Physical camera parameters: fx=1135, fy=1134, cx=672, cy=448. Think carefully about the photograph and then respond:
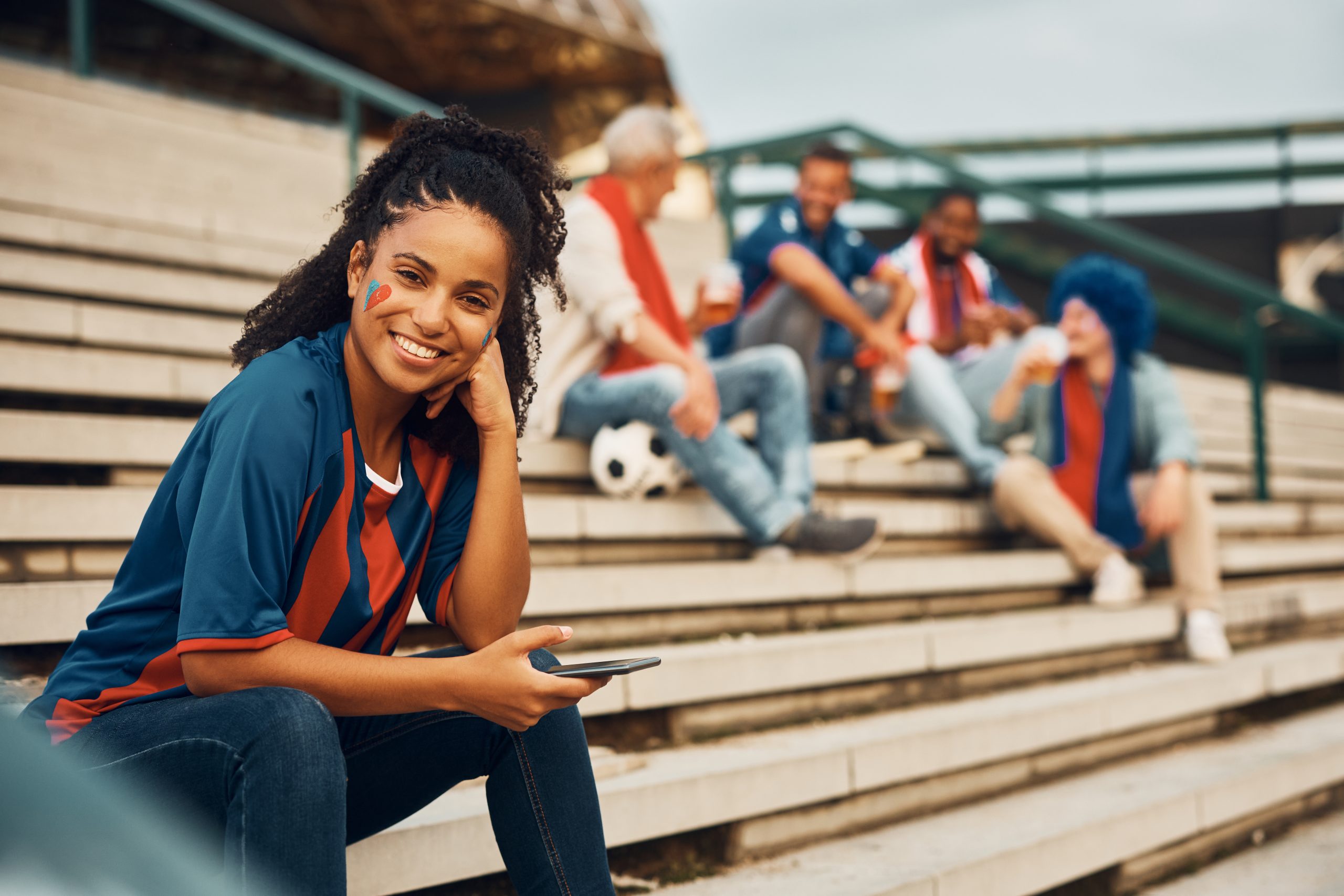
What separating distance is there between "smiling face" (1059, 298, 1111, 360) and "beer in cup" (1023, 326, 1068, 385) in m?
0.10

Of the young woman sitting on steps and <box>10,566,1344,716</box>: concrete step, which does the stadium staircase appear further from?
the young woman sitting on steps

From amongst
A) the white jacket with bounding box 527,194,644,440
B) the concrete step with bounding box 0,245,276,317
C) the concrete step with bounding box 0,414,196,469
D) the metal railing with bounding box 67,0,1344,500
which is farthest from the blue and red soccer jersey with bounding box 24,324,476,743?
the metal railing with bounding box 67,0,1344,500

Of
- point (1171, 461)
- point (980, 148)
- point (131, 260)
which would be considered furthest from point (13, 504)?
→ point (980, 148)

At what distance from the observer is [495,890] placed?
1981mm

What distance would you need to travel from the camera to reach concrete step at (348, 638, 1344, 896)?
6.21ft

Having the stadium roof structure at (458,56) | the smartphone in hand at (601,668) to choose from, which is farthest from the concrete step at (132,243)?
the stadium roof structure at (458,56)

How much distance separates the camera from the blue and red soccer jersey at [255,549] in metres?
1.25

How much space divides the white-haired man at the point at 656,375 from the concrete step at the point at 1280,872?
114 cm

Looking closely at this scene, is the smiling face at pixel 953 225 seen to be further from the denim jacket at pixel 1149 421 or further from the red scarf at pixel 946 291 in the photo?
the denim jacket at pixel 1149 421

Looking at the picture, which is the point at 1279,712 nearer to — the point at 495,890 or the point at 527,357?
the point at 495,890

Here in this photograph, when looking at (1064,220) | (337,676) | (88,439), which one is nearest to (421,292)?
(337,676)

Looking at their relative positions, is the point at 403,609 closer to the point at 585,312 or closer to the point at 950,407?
the point at 585,312

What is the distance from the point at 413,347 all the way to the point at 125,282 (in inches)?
99.5

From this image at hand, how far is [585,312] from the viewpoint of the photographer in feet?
10.9
